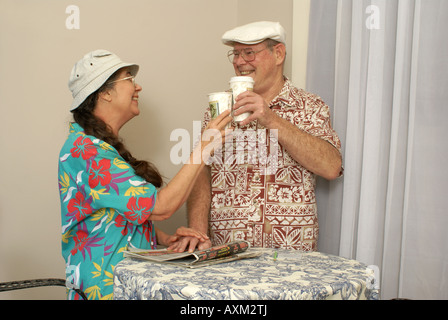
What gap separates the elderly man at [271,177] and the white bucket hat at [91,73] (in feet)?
1.99

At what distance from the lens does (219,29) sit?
2.81 m

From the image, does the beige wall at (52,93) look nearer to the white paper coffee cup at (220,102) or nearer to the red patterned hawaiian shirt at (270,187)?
the red patterned hawaiian shirt at (270,187)

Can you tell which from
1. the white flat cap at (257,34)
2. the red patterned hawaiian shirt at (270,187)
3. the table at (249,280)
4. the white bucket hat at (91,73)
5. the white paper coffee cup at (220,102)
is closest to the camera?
the table at (249,280)

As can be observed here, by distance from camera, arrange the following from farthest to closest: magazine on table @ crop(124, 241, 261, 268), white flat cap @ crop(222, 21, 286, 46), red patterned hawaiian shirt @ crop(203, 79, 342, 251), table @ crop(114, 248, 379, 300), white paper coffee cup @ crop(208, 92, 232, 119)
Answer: white flat cap @ crop(222, 21, 286, 46), red patterned hawaiian shirt @ crop(203, 79, 342, 251), white paper coffee cup @ crop(208, 92, 232, 119), magazine on table @ crop(124, 241, 261, 268), table @ crop(114, 248, 379, 300)

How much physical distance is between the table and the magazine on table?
2 cm

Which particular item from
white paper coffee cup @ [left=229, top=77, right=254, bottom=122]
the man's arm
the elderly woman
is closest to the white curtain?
the man's arm

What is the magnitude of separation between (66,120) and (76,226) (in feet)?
2.50

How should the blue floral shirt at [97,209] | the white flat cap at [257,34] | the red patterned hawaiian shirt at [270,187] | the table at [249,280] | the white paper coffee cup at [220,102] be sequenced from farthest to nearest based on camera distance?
1. the white flat cap at [257,34]
2. the red patterned hawaiian shirt at [270,187]
3. the white paper coffee cup at [220,102]
4. the blue floral shirt at [97,209]
5. the table at [249,280]

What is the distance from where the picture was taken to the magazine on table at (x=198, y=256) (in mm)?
Result: 1322

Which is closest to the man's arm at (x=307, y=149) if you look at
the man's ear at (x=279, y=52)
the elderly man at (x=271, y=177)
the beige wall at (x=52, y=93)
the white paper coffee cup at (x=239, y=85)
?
the elderly man at (x=271, y=177)

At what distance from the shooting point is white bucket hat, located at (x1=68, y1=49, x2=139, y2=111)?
1771 mm

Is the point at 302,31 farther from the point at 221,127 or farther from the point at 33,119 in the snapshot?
the point at 33,119

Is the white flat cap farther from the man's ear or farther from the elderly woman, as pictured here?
the elderly woman
